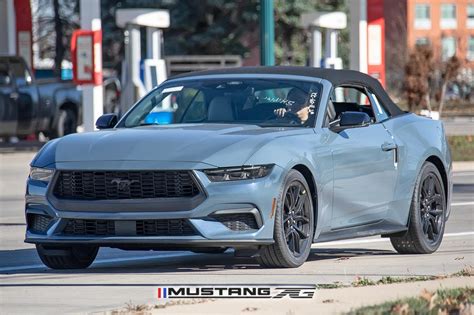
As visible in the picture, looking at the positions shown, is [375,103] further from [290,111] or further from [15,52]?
[15,52]

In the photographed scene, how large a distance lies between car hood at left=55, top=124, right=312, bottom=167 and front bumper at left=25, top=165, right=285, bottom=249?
0.64 feet

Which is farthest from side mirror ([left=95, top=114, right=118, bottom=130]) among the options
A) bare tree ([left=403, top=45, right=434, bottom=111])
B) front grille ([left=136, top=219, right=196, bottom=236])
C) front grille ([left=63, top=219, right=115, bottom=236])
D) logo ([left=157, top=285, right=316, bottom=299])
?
bare tree ([left=403, top=45, right=434, bottom=111])

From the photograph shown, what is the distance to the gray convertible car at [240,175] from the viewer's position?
9.81m

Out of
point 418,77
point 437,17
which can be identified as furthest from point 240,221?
point 437,17

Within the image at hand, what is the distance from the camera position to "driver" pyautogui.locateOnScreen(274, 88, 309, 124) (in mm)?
10969

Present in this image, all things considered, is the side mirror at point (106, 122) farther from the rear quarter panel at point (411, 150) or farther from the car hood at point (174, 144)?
the rear quarter panel at point (411, 150)

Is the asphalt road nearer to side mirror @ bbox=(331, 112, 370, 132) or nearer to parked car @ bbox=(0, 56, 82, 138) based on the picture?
side mirror @ bbox=(331, 112, 370, 132)

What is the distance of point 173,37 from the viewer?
2320 inches

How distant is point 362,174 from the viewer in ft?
36.3

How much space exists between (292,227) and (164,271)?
3.35 feet

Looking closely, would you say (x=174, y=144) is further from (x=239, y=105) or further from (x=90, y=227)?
(x=239, y=105)

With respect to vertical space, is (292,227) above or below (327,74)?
below

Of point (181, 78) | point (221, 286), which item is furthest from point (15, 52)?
point (221, 286)

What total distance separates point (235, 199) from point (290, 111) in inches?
57.9
